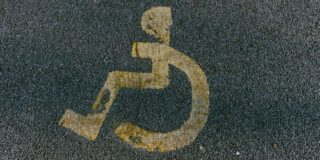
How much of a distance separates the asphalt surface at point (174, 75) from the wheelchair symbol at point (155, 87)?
44 millimetres

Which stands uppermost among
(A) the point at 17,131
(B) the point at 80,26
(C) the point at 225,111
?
(B) the point at 80,26

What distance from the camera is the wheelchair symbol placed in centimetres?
305

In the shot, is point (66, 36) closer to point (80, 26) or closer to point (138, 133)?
point (80, 26)

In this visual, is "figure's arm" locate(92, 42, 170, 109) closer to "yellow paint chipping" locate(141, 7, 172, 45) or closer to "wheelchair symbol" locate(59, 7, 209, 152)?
"wheelchair symbol" locate(59, 7, 209, 152)

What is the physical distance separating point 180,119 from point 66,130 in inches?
31.3

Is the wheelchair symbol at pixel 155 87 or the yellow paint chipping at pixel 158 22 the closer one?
the wheelchair symbol at pixel 155 87

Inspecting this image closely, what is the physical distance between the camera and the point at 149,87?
3223 mm

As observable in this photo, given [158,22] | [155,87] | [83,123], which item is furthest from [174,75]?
[83,123]

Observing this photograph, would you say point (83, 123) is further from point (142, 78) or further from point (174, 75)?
point (174, 75)

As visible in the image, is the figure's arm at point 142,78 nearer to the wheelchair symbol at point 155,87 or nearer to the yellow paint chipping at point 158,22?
the wheelchair symbol at point 155,87

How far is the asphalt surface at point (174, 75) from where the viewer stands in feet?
9.91

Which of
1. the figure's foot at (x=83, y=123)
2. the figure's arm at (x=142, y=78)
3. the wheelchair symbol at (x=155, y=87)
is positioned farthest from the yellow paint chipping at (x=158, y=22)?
the figure's foot at (x=83, y=123)

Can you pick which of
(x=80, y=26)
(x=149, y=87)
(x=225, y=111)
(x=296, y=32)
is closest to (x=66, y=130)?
(x=149, y=87)

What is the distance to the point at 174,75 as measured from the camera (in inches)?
129
